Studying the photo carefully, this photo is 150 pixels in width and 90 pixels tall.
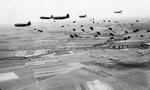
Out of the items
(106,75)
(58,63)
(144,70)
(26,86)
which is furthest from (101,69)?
(26,86)

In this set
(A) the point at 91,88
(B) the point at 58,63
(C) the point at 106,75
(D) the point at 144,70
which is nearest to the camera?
(A) the point at 91,88

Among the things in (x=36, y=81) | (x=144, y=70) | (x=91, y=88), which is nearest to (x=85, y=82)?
(x=91, y=88)

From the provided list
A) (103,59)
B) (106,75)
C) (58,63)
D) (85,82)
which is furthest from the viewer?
(103,59)

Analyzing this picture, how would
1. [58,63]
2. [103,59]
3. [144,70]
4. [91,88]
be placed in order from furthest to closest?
[103,59] → [58,63] → [144,70] → [91,88]

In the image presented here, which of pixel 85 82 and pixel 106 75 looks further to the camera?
pixel 106 75

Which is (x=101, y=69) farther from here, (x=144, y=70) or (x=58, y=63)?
(x=58, y=63)

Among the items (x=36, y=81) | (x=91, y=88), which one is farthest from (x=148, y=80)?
(x=36, y=81)

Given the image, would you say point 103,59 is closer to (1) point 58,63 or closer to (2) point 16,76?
(1) point 58,63

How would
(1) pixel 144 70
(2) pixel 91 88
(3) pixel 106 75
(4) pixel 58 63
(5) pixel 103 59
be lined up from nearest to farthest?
(2) pixel 91 88 → (3) pixel 106 75 → (1) pixel 144 70 → (4) pixel 58 63 → (5) pixel 103 59
